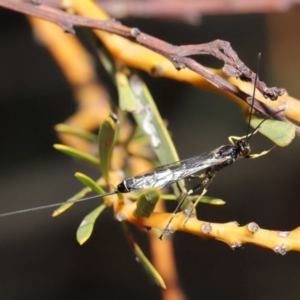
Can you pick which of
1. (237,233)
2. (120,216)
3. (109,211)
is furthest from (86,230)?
(109,211)

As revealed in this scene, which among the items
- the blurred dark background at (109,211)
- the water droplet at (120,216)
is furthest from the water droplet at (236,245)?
the blurred dark background at (109,211)

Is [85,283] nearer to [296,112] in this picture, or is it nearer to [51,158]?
[51,158]

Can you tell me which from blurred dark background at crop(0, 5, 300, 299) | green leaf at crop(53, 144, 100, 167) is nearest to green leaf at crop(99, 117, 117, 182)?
green leaf at crop(53, 144, 100, 167)

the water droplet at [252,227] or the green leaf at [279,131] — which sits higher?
the green leaf at [279,131]

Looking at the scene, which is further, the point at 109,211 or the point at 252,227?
the point at 109,211

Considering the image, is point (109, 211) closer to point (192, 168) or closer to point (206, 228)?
point (192, 168)

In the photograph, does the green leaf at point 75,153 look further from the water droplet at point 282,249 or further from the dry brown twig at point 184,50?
the water droplet at point 282,249
